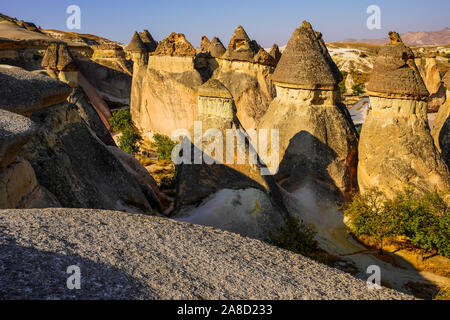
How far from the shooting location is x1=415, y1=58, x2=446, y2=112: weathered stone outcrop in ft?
83.4

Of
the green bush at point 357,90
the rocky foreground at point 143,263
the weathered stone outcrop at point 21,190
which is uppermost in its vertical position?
the green bush at point 357,90

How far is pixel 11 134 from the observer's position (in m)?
4.90

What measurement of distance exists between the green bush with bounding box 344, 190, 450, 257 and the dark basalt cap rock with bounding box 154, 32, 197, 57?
11.6 metres

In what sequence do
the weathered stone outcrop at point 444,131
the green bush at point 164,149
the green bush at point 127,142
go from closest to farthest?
the weathered stone outcrop at point 444,131 < the green bush at point 164,149 < the green bush at point 127,142

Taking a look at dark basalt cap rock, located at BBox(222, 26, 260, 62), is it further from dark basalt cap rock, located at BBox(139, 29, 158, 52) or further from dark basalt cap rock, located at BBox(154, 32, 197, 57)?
dark basalt cap rock, located at BBox(139, 29, 158, 52)

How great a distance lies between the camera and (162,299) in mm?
3312

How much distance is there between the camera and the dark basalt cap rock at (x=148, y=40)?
2528cm

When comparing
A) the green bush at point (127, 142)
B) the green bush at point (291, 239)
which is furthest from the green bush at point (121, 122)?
the green bush at point (291, 239)

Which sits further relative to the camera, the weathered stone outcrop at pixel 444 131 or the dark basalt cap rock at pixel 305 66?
the weathered stone outcrop at pixel 444 131

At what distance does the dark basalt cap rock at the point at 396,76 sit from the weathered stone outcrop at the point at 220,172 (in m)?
4.39

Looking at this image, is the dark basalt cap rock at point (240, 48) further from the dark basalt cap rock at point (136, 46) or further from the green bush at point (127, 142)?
the green bush at point (127, 142)

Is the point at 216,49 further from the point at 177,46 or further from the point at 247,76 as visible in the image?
the point at 177,46

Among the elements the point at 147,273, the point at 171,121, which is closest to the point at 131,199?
the point at 147,273

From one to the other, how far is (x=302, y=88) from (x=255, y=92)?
7.36m
